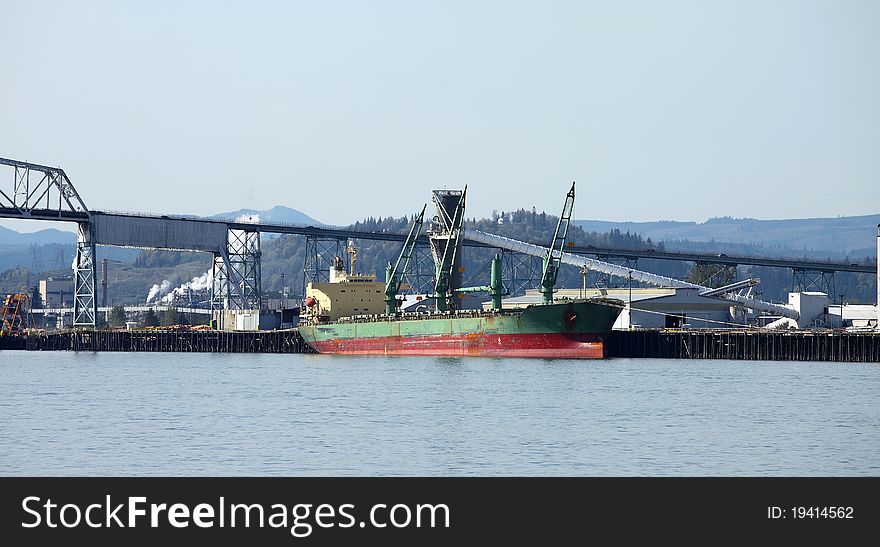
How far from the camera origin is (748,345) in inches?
4232

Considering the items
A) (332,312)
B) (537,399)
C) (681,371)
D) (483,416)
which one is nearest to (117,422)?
(483,416)

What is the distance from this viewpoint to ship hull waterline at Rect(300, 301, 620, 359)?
3903 inches

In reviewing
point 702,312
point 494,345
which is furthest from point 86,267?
point 702,312

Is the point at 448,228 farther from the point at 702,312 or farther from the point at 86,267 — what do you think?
the point at 86,267

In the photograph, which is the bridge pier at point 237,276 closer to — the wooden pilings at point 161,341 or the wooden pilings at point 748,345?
the wooden pilings at point 161,341

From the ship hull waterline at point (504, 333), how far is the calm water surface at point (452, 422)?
27.1 ft

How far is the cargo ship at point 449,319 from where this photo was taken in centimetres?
9956

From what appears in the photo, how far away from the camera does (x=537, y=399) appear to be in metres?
65.0

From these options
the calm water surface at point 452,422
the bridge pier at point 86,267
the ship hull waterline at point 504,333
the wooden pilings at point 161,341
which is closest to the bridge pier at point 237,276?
the wooden pilings at point 161,341

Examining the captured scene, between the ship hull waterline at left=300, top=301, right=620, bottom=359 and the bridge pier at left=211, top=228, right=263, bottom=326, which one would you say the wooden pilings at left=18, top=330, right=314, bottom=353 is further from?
the ship hull waterline at left=300, top=301, right=620, bottom=359

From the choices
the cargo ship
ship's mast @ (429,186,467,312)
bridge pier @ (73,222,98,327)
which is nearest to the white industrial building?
ship's mast @ (429,186,467,312)
